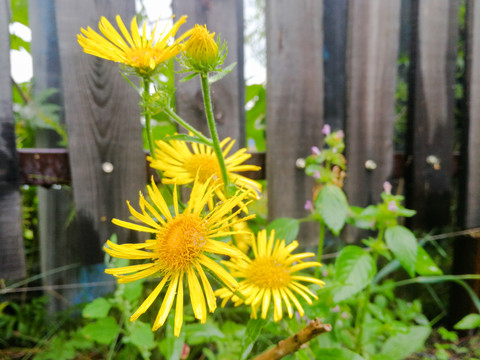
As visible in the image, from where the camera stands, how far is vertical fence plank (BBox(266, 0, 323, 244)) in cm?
133

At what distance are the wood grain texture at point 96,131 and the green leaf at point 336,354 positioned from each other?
0.80m

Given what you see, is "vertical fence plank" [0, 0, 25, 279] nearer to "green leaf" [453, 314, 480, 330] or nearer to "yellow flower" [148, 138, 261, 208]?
"yellow flower" [148, 138, 261, 208]

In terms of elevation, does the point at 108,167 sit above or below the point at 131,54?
below

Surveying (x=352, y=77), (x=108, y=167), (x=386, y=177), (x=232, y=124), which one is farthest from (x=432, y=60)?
(x=108, y=167)

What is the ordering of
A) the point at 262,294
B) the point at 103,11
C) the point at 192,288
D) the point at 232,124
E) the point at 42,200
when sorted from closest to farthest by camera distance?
the point at 192,288 → the point at 262,294 → the point at 103,11 → the point at 232,124 → the point at 42,200

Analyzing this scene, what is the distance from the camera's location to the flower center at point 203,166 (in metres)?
0.74

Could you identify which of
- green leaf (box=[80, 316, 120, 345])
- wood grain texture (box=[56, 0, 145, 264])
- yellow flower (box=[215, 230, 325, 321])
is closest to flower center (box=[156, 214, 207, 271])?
yellow flower (box=[215, 230, 325, 321])

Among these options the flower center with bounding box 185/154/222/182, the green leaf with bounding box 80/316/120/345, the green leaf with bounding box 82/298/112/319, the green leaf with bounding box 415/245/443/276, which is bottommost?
the green leaf with bounding box 80/316/120/345

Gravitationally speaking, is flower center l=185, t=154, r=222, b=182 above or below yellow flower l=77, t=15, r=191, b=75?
below

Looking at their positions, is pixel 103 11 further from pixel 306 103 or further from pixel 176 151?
pixel 306 103

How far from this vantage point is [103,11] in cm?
115

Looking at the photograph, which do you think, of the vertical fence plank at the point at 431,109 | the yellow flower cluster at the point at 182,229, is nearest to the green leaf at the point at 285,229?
the yellow flower cluster at the point at 182,229

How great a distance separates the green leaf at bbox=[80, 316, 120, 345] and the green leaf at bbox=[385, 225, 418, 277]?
0.82 metres

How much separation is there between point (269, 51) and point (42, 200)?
3.76 ft
